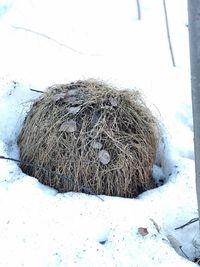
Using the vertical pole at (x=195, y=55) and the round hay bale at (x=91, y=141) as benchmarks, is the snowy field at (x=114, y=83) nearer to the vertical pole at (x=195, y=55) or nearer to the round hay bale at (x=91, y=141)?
the round hay bale at (x=91, y=141)

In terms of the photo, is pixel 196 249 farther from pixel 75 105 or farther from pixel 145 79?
pixel 145 79

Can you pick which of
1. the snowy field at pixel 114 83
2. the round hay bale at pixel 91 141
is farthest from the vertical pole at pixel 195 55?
the round hay bale at pixel 91 141

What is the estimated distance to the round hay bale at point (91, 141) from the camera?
2.36 metres

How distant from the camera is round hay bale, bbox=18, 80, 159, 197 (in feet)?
7.73

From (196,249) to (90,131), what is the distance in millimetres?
701

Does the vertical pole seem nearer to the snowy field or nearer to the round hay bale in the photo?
the snowy field

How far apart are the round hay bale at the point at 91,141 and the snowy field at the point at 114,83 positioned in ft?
0.30

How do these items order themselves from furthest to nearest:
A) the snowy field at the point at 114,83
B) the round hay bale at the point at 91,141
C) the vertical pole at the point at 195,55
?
1. the round hay bale at the point at 91,141
2. the snowy field at the point at 114,83
3. the vertical pole at the point at 195,55

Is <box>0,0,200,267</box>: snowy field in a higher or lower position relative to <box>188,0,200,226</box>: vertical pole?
lower

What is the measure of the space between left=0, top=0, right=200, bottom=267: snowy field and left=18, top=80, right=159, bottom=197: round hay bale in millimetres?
91

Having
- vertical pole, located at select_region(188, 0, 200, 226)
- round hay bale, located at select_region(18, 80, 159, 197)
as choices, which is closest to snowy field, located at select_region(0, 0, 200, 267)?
round hay bale, located at select_region(18, 80, 159, 197)

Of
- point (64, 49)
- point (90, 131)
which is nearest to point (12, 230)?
point (90, 131)

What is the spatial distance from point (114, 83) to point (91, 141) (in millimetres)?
675

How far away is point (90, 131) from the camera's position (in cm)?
240
